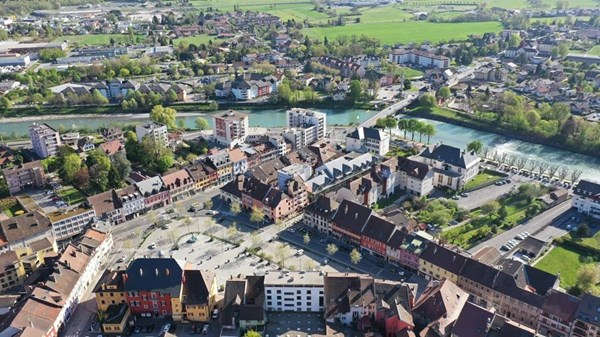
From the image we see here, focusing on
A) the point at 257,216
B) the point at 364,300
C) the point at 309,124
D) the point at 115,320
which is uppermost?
A: the point at 309,124

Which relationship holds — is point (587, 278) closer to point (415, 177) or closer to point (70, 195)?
point (415, 177)

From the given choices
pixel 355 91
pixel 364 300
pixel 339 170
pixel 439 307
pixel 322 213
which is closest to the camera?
pixel 439 307

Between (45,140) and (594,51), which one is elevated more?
(594,51)

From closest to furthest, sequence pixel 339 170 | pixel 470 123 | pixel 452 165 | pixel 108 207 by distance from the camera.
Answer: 1. pixel 108 207
2. pixel 452 165
3. pixel 339 170
4. pixel 470 123

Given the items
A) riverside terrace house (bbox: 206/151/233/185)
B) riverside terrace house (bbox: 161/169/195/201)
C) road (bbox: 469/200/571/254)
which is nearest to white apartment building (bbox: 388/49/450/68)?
road (bbox: 469/200/571/254)

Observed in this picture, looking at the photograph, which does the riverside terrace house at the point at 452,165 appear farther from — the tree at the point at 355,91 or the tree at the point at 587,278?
the tree at the point at 355,91

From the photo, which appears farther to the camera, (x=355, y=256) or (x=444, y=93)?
(x=444, y=93)

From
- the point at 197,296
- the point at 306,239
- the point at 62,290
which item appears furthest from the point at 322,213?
the point at 62,290
